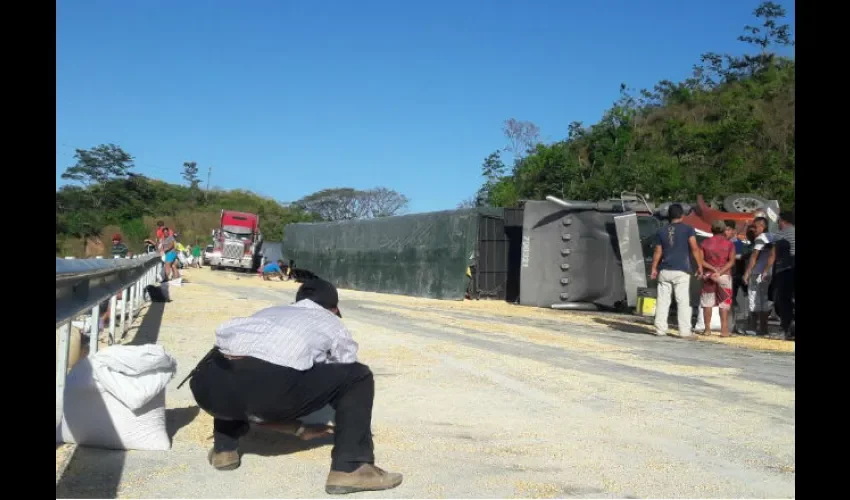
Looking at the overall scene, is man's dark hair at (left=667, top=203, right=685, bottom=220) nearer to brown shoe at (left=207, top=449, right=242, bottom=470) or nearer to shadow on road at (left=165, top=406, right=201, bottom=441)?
shadow on road at (left=165, top=406, right=201, bottom=441)

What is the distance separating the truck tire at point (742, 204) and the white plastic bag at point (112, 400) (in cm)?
1438

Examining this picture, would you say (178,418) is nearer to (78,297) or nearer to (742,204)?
(78,297)

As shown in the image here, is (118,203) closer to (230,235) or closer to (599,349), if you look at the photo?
(230,235)

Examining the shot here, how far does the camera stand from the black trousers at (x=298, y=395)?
4418 mm

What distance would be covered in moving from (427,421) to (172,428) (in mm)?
1821

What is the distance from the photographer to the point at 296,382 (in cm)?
442

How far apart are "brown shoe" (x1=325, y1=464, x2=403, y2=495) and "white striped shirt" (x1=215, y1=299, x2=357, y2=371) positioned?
61 cm

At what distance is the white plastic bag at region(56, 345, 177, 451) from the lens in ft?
16.0

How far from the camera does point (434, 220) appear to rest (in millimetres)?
24078

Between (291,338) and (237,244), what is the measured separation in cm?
4262

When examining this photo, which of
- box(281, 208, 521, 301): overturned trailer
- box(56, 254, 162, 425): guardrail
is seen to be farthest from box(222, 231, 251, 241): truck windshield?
box(56, 254, 162, 425): guardrail

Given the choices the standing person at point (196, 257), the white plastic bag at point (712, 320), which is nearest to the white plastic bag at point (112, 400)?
the white plastic bag at point (712, 320)
